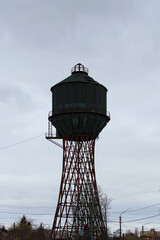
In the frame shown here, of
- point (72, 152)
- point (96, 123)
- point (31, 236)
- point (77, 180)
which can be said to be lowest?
point (31, 236)

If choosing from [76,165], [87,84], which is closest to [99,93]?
[87,84]

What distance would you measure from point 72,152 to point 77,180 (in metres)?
3.14

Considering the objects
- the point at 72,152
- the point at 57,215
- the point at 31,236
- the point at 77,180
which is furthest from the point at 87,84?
the point at 31,236

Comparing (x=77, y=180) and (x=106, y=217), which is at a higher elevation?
(x=77, y=180)

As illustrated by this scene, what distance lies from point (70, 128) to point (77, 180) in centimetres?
573

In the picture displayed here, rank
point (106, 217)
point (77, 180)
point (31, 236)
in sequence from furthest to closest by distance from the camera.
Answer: point (31, 236)
point (106, 217)
point (77, 180)

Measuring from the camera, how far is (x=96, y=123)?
1742 inches

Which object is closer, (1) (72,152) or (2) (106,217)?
(1) (72,152)

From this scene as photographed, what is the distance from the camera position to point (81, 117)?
143 ft

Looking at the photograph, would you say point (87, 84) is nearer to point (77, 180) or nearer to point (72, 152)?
point (72, 152)

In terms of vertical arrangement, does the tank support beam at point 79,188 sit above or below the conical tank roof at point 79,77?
below

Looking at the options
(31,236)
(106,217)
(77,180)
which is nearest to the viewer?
(77,180)

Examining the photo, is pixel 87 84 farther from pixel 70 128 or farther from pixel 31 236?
pixel 31 236

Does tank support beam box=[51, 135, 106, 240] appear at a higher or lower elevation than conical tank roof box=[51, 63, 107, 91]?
lower
